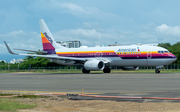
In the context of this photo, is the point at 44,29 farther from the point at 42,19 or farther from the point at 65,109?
the point at 65,109

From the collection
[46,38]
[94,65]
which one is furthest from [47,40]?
[94,65]

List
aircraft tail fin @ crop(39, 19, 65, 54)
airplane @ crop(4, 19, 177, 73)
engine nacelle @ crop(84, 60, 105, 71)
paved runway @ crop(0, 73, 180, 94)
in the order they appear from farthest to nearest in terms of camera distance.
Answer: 1. aircraft tail fin @ crop(39, 19, 65, 54)
2. engine nacelle @ crop(84, 60, 105, 71)
3. airplane @ crop(4, 19, 177, 73)
4. paved runway @ crop(0, 73, 180, 94)

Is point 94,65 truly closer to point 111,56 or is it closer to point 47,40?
point 111,56

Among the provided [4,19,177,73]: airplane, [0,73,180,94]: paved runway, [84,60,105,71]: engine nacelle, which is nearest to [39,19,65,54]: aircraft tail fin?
[4,19,177,73]: airplane

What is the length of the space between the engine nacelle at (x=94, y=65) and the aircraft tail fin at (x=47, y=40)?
10.3 meters

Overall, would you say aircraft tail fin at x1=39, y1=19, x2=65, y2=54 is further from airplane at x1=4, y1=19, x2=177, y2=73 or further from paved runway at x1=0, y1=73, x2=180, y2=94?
paved runway at x1=0, y1=73, x2=180, y2=94

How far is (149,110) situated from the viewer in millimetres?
8602

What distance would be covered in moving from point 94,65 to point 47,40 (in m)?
13.7

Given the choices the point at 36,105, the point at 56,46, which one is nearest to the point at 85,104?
the point at 36,105

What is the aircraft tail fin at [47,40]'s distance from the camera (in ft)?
164

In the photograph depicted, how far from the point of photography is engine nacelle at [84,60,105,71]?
41000 mm

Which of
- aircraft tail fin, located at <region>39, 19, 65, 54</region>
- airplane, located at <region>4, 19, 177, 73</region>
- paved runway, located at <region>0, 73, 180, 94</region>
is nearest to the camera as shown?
paved runway, located at <region>0, 73, 180, 94</region>

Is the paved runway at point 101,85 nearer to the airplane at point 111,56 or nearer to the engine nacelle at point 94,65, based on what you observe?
the airplane at point 111,56

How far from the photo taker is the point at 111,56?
42625 mm
